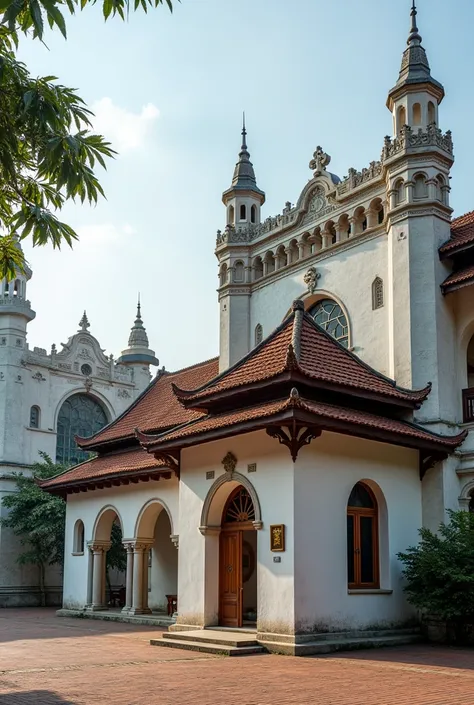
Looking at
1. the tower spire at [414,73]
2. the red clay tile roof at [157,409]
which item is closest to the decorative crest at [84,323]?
the red clay tile roof at [157,409]

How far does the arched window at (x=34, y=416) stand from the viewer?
40.8 meters

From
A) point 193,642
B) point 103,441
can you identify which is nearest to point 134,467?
point 103,441

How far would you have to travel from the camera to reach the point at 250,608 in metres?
21.9

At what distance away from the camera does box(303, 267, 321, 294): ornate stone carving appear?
24141 millimetres

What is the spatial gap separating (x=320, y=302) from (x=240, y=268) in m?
3.73

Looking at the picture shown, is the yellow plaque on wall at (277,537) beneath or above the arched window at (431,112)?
beneath

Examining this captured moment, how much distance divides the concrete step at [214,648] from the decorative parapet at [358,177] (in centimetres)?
1254

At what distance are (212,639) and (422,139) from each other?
42.7 ft

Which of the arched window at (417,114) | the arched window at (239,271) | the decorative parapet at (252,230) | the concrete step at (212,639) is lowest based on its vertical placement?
the concrete step at (212,639)

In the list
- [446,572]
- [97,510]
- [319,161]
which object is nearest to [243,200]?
[319,161]

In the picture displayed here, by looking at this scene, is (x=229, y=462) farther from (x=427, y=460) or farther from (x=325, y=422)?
(x=427, y=460)

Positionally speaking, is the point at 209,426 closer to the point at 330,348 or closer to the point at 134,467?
the point at 330,348

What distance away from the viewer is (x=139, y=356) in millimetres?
47156

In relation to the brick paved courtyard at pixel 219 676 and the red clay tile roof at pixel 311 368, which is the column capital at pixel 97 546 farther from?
the red clay tile roof at pixel 311 368
